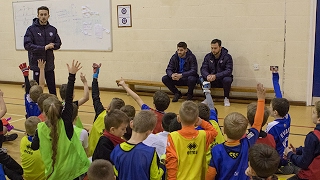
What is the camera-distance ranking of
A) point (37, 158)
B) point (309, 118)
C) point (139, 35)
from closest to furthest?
point (37, 158) → point (309, 118) → point (139, 35)

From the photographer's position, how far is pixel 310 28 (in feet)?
22.2

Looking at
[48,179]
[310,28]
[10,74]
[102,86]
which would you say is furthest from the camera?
→ [10,74]

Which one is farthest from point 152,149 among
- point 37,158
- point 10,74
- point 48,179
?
point 10,74

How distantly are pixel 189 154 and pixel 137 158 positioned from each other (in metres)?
0.47

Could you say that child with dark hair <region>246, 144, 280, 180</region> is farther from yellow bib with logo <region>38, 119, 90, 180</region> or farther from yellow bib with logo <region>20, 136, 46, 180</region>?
yellow bib with logo <region>20, 136, 46, 180</region>

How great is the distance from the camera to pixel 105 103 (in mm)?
7496

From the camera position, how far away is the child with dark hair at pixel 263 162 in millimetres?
2148

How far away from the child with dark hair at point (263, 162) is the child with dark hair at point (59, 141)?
4.55 feet

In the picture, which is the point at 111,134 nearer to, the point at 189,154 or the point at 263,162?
the point at 189,154

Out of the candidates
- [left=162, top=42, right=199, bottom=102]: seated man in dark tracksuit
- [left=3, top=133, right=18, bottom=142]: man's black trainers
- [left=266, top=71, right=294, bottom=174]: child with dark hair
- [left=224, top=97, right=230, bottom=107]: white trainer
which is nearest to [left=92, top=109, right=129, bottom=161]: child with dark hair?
[left=266, top=71, right=294, bottom=174]: child with dark hair

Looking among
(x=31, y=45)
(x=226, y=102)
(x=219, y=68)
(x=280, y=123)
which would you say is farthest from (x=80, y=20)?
(x=280, y=123)

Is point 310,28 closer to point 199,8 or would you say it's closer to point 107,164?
point 199,8

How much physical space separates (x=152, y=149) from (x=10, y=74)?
8.53 metres

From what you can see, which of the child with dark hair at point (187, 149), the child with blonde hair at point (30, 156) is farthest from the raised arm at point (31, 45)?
the child with dark hair at point (187, 149)
